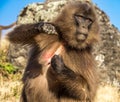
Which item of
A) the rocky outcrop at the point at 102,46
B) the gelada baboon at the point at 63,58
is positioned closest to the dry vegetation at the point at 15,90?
the rocky outcrop at the point at 102,46

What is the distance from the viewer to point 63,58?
779 centimetres

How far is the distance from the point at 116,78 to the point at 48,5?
9.42ft

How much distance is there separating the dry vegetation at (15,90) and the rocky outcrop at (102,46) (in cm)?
92

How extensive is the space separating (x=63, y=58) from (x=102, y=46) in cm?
680

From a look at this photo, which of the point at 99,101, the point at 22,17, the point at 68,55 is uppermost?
the point at 22,17

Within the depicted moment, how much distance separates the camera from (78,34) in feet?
25.3

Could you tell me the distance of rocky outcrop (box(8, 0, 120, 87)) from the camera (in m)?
14.1

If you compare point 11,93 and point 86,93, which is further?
point 11,93

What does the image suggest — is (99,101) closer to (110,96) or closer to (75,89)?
(110,96)

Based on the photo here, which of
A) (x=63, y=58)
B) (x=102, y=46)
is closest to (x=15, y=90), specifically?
(x=63, y=58)

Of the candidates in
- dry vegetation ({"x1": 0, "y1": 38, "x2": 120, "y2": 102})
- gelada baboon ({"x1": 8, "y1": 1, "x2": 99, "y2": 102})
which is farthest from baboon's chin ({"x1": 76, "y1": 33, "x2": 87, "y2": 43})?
dry vegetation ({"x1": 0, "y1": 38, "x2": 120, "y2": 102})

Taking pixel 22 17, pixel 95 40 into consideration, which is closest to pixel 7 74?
pixel 22 17

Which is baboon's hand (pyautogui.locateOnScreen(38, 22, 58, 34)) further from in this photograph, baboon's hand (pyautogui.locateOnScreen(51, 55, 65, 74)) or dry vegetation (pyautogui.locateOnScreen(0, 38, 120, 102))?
dry vegetation (pyautogui.locateOnScreen(0, 38, 120, 102))

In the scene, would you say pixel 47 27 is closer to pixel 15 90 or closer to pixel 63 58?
pixel 63 58
